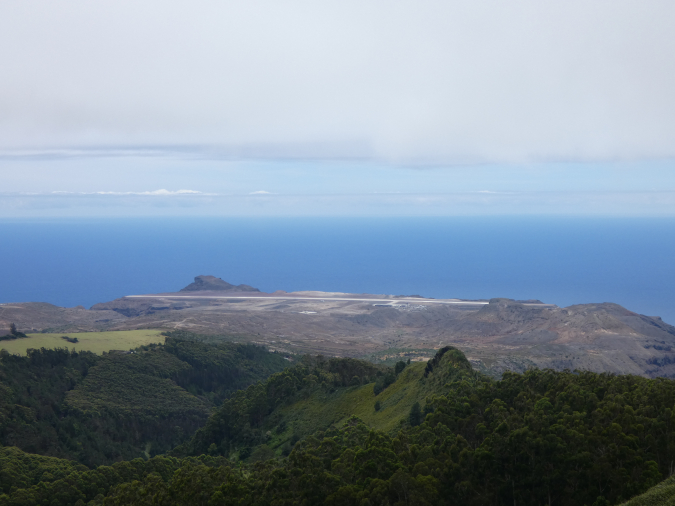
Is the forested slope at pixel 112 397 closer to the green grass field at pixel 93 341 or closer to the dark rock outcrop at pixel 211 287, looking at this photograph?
the green grass field at pixel 93 341

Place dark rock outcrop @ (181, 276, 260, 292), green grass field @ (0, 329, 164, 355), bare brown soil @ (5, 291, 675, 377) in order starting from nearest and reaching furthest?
green grass field @ (0, 329, 164, 355) → bare brown soil @ (5, 291, 675, 377) → dark rock outcrop @ (181, 276, 260, 292)

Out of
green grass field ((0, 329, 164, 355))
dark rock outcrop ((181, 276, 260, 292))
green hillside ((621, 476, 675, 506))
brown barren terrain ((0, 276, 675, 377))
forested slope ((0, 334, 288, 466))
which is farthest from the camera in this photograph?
dark rock outcrop ((181, 276, 260, 292))

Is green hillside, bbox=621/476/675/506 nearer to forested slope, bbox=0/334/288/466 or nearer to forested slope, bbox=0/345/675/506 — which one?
forested slope, bbox=0/345/675/506

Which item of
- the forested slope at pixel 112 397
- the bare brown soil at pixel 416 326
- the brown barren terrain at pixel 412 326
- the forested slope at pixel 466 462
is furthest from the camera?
the brown barren terrain at pixel 412 326

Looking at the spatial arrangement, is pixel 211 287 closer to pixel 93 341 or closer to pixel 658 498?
pixel 93 341

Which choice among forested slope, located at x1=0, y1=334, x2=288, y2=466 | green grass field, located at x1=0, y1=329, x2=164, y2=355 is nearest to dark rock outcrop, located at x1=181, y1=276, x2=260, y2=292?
green grass field, located at x1=0, y1=329, x2=164, y2=355

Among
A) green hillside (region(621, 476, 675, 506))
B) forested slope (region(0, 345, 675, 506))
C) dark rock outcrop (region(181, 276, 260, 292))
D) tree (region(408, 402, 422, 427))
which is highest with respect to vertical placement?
green hillside (region(621, 476, 675, 506))

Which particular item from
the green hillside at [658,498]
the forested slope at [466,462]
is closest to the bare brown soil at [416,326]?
the forested slope at [466,462]

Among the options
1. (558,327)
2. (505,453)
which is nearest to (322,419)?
(505,453)

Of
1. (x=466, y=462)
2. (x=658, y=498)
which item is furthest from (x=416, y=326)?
(x=658, y=498)
